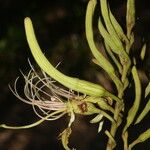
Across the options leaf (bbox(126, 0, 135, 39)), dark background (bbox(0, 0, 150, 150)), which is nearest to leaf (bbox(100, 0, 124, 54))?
leaf (bbox(126, 0, 135, 39))

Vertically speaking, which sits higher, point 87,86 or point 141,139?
point 87,86

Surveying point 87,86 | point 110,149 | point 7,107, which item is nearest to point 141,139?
point 110,149

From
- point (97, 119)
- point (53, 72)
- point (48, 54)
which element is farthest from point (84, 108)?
point (48, 54)

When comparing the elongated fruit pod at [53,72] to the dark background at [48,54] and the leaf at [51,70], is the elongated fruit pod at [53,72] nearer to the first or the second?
the leaf at [51,70]

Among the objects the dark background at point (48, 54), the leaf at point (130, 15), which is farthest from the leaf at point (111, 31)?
the dark background at point (48, 54)

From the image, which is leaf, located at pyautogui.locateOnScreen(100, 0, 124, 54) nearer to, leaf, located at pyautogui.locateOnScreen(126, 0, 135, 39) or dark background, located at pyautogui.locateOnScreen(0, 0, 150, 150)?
leaf, located at pyautogui.locateOnScreen(126, 0, 135, 39)

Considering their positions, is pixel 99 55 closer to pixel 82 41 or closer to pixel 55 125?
pixel 55 125

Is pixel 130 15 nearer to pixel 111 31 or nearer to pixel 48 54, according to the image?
pixel 111 31

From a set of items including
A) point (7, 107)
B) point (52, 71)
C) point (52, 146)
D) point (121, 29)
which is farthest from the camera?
point (7, 107)
